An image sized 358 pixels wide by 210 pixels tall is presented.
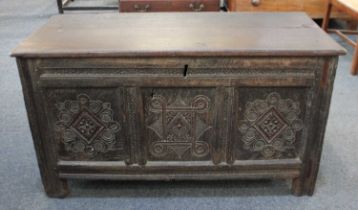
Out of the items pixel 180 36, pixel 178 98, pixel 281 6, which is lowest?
→ pixel 281 6

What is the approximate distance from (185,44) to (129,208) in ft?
2.36

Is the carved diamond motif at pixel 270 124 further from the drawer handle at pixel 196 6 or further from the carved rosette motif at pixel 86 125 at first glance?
the drawer handle at pixel 196 6

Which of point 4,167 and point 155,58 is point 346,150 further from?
point 4,167

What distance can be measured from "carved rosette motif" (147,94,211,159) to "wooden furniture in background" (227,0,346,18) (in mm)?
2121

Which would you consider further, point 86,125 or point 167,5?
point 167,5

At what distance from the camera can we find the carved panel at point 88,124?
1386 mm

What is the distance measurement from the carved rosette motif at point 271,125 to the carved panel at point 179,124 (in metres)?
0.16

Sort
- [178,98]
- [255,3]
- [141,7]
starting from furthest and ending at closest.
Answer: [255,3] → [141,7] → [178,98]

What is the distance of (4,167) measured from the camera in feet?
5.86

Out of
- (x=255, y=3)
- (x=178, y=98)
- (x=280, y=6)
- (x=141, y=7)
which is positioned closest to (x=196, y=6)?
(x=141, y=7)

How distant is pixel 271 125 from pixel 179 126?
1.17ft

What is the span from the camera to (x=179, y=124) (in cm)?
143

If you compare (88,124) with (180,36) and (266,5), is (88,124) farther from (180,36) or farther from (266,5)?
(266,5)

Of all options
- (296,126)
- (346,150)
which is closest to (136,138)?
(296,126)
